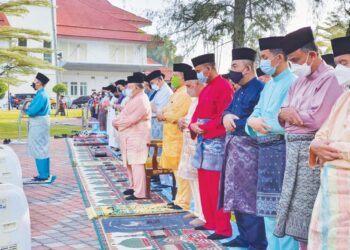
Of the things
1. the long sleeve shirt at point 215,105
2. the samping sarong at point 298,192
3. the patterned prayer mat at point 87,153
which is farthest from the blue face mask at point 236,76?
the patterned prayer mat at point 87,153

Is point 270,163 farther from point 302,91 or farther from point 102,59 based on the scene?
point 102,59

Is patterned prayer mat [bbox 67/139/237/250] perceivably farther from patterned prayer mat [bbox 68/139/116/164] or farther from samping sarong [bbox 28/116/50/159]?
patterned prayer mat [bbox 68/139/116/164]

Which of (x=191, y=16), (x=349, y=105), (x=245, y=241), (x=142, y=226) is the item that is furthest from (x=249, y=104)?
(x=191, y=16)

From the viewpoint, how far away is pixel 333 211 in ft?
8.76

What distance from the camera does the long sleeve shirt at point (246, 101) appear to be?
4246 millimetres

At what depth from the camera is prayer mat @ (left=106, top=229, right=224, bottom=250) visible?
4.60m

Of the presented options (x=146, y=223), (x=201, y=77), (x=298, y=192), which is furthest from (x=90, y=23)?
(x=298, y=192)

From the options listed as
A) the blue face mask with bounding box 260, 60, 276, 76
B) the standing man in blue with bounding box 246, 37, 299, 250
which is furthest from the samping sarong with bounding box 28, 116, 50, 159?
the blue face mask with bounding box 260, 60, 276, 76

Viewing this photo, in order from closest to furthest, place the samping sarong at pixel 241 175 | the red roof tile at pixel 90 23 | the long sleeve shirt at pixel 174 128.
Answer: the samping sarong at pixel 241 175
the long sleeve shirt at pixel 174 128
the red roof tile at pixel 90 23

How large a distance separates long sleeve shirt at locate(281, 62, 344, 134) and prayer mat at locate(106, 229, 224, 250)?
5.68 ft

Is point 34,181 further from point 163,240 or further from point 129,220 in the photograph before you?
point 163,240

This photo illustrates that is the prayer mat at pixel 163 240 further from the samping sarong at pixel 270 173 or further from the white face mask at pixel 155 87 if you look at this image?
the white face mask at pixel 155 87

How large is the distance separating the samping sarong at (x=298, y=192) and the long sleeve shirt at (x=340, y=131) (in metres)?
0.27

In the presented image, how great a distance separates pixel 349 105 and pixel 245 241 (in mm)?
2113
